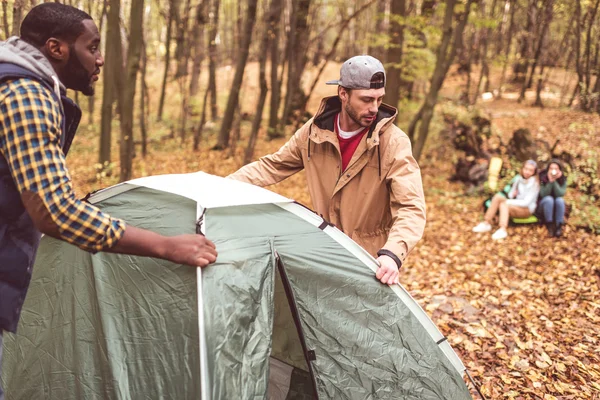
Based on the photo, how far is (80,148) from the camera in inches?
653

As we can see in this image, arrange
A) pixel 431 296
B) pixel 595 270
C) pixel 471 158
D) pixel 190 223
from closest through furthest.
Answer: pixel 190 223, pixel 431 296, pixel 595 270, pixel 471 158

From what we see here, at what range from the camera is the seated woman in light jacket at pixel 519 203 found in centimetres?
838

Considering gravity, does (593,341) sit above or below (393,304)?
below

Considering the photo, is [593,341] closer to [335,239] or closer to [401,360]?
[401,360]

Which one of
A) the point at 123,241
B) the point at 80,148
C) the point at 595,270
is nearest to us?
the point at 123,241

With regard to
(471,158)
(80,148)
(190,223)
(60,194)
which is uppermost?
(60,194)

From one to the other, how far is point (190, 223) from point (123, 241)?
87 cm

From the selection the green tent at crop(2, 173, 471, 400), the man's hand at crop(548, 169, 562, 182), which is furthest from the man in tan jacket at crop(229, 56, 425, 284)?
the man's hand at crop(548, 169, 562, 182)

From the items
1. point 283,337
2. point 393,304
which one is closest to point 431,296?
point 283,337

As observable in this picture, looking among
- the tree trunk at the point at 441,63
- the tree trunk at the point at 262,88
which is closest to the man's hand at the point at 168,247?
the tree trunk at the point at 441,63

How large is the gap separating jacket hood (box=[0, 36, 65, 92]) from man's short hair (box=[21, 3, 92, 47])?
0.15 ft

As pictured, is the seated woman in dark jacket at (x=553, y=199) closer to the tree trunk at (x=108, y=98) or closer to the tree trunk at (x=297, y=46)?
the tree trunk at (x=108, y=98)

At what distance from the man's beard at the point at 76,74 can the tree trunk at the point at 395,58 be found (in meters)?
9.77

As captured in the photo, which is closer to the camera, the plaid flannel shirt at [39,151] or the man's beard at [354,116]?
the plaid flannel shirt at [39,151]
